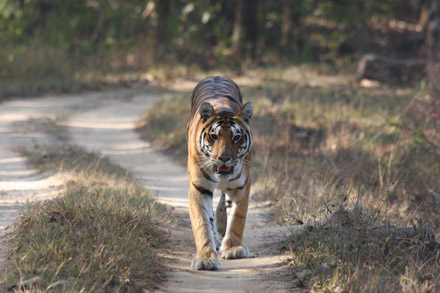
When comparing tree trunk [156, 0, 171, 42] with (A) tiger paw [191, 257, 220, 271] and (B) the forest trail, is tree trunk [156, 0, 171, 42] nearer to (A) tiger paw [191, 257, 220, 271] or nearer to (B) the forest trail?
(B) the forest trail

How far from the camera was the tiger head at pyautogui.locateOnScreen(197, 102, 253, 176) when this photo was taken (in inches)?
214

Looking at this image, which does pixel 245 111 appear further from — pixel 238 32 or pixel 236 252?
pixel 238 32

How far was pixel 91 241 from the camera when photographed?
16.9 feet

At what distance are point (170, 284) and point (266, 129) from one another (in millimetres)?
6443

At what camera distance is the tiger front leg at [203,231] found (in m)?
5.43

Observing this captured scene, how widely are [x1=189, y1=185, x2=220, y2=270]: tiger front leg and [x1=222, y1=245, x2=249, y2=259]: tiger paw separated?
0.77 feet

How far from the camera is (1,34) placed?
18.9 meters

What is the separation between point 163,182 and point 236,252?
3278 mm

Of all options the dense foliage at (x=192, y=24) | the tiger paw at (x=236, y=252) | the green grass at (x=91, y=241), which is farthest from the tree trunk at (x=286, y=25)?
the tiger paw at (x=236, y=252)

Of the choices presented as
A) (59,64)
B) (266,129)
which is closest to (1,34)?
(59,64)

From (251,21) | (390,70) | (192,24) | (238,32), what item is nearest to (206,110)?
(390,70)

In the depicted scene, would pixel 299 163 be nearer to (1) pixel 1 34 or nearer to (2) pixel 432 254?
(2) pixel 432 254

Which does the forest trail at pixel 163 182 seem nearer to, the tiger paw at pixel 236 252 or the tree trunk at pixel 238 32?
the tiger paw at pixel 236 252

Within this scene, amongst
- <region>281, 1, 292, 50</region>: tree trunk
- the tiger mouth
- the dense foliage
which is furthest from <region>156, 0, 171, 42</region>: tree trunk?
the tiger mouth
